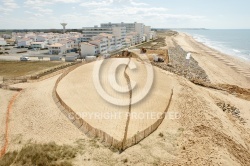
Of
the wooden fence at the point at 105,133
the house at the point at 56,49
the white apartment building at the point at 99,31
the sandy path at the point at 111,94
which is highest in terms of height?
the white apartment building at the point at 99,31

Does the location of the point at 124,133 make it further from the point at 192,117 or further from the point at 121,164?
the point at 192,117

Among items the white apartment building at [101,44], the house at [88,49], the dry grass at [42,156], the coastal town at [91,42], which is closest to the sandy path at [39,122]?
the dry grass at [42,156]

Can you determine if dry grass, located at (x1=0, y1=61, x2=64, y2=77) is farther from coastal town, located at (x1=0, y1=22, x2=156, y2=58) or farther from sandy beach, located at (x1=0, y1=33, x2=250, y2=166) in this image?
sandy beach, located at (x1=0, y1=33, x2=250, y2=166)

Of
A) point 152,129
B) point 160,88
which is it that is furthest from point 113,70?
point 152,129

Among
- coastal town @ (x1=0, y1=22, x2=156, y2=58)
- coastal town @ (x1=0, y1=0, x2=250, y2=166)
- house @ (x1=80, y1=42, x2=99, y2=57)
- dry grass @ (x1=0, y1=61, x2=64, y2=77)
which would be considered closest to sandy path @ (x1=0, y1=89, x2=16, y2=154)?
coastal town @ (x1=0, y1=0, x2=250, y2=166)

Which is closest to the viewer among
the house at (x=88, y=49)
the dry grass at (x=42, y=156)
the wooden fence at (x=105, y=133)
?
the dry grass at (x=42, y=156)

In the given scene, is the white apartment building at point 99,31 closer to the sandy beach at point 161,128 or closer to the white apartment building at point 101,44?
the white apartment building at point 101,44
